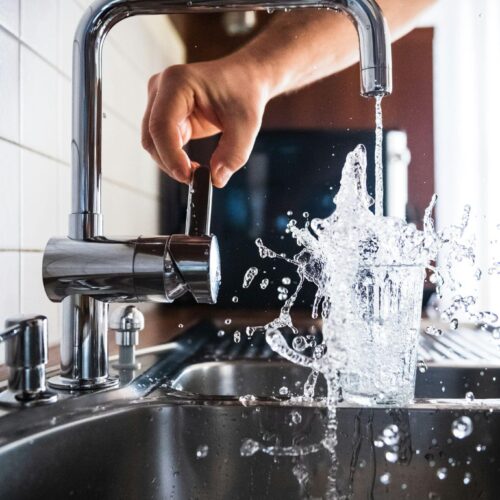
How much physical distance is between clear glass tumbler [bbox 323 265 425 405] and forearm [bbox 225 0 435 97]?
0.46 metres

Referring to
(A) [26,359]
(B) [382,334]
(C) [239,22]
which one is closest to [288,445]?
(B) [382,334]

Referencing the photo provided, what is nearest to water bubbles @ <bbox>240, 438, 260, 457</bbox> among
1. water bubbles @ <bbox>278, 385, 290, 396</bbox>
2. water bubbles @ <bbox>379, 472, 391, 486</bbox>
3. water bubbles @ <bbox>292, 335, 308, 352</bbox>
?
water bubbles @ <bbox>379, 472, 391, 486</bbox>

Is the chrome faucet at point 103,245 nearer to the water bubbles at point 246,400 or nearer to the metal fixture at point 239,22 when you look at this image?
the water bubbles at point 246,400

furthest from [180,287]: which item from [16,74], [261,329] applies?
[261,329]

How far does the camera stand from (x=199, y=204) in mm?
635

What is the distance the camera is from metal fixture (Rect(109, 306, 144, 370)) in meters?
0.71

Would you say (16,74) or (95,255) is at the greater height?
(16,74)

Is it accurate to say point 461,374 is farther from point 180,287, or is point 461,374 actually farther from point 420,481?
point 180,287

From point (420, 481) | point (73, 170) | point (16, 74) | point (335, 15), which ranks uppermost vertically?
point (335, 15)

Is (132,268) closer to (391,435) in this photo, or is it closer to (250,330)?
(391,435)

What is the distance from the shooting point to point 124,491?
1.82 feet

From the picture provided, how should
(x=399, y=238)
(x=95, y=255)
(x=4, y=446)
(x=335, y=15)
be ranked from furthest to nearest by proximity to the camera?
1. (x=335, y=15)
2. (x=399, y=238)
3. (x=95, y=255)
4. (x=4, y=446)

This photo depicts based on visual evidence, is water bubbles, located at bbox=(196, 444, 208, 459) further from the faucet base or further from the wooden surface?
the wooden surface

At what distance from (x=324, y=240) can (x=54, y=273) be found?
31 centimetres
